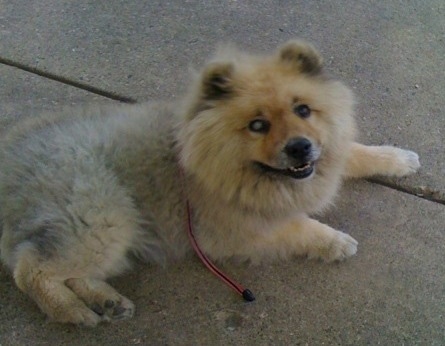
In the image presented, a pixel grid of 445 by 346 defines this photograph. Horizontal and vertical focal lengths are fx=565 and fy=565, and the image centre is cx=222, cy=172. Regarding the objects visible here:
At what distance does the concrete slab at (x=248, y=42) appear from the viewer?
408cm

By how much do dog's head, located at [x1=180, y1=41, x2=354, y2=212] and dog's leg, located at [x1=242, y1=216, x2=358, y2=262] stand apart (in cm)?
33

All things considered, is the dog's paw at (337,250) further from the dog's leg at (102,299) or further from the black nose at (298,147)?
the dog's leg at (102,299)

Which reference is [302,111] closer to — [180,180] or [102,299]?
[180,180]

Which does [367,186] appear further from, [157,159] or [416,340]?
[157,159]

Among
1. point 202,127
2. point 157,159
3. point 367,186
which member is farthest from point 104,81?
point 367,186

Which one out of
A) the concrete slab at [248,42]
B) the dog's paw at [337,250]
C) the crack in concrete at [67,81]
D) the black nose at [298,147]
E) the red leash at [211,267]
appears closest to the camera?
the black nose at [298,147]

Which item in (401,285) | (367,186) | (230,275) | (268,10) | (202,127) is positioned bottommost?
(230,275)

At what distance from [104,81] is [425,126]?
238 cm

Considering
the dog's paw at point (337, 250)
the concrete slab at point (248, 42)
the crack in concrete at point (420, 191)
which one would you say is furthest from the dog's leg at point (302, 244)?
the concrete slab at point (248, 42)

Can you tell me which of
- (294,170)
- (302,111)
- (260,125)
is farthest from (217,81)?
(294,170)

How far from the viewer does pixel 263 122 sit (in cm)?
271

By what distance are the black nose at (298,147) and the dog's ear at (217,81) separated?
1.32 ft

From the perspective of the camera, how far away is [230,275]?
10.6 feet

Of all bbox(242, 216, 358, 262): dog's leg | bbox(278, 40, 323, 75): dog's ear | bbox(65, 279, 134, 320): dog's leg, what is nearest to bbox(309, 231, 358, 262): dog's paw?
bbox(242, 216, 358, 262): dog's leg
